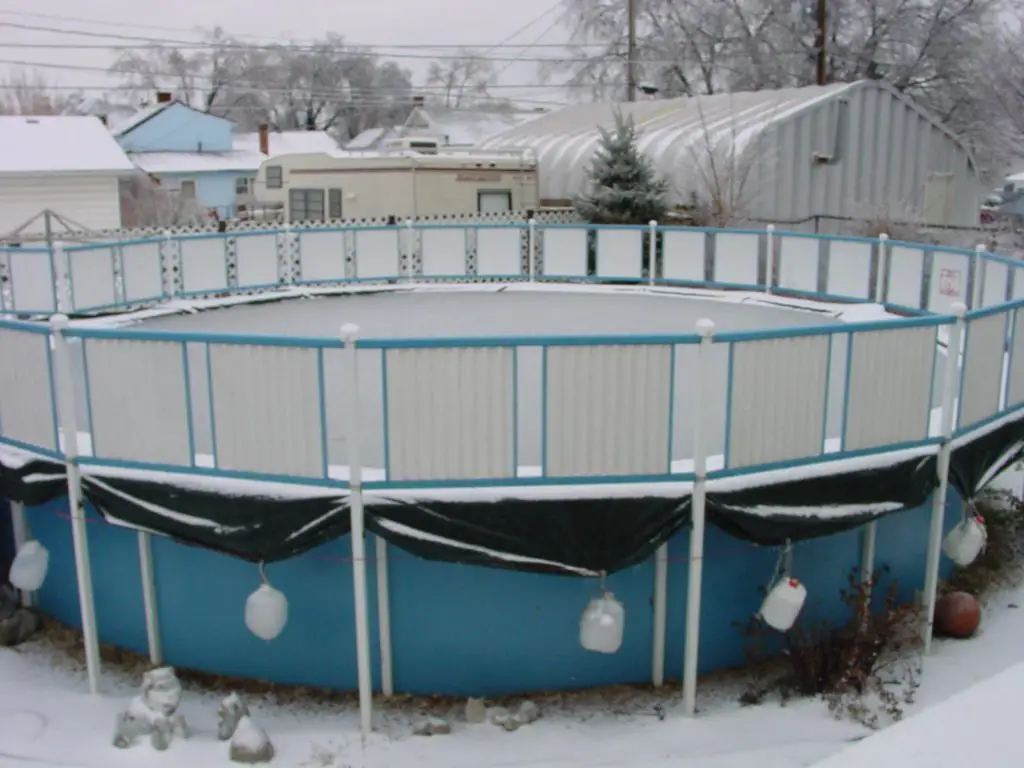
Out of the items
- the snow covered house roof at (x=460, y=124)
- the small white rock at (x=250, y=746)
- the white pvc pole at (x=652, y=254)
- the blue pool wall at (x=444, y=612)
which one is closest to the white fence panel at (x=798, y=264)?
the white pvc pole at (x=652, y=254)

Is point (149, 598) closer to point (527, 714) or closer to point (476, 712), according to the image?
point (476, 712)

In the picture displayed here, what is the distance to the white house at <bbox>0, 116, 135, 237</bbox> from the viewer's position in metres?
23.8

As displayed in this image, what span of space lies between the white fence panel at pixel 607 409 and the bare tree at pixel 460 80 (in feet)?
165

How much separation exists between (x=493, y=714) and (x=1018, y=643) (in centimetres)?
354

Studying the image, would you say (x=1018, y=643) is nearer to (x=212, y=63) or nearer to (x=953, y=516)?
(x=953, y=516)

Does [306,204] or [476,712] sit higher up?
[306,204]

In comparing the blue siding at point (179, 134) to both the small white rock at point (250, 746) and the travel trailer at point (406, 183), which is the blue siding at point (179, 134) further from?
the small white rock at point (250, 746)

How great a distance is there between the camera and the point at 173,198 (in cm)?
3262

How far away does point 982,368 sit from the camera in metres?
6.82

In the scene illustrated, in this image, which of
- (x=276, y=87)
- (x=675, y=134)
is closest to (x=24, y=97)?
(x=276, y=87)

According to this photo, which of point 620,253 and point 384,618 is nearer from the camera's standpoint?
point 384,618

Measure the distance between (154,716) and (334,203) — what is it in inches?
635

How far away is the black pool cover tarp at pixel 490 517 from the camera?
5629 mm

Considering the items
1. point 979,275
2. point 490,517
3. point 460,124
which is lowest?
point 490,517
